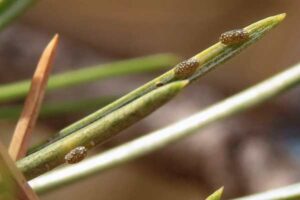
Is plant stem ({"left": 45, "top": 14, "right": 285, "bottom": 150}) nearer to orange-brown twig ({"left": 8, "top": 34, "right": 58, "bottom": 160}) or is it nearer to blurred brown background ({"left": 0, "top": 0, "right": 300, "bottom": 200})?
orange-brown twig ({"left": 8, "top": 34, "right": 58, "bottom": 160})

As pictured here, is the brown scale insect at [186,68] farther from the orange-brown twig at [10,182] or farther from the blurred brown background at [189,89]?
the blurred brown background at [189,89]

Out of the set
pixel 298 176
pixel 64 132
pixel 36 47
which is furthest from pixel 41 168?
pixel 36 47

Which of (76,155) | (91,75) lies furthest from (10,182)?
(91,75)

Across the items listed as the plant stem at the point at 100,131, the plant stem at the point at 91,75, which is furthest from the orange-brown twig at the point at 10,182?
the plant stem at the point at 91,75

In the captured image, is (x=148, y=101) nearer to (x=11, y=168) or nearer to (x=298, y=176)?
(x=11, y=168)

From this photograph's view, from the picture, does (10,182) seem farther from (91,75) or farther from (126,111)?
(91,75)
